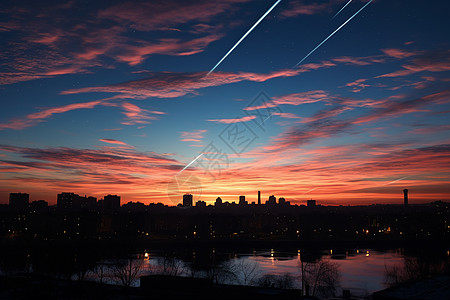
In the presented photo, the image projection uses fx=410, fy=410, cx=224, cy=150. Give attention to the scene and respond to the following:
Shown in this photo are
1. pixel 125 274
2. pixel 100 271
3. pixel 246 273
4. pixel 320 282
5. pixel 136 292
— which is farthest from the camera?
pixel 246 273

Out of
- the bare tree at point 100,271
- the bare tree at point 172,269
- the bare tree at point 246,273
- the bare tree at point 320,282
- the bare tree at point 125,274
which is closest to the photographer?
the bare tree at point 125,274

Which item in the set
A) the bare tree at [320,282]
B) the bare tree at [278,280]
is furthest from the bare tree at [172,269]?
the bare tree at [320,282]

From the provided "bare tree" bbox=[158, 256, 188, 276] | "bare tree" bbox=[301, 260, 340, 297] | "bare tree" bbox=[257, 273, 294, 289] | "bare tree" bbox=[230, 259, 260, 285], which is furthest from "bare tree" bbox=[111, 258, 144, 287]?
"bare tree" bbox=[301, 260, 340, 297]

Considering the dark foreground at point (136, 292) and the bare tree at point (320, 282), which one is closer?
the dark foreground at point (136, 292)

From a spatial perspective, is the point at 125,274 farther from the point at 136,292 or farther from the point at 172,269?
the point at 172,269

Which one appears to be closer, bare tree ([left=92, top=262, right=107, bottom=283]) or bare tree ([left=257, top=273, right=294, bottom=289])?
bare tree ([left=257, top=273, right=294, bottom=289])

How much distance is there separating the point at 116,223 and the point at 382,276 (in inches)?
5241

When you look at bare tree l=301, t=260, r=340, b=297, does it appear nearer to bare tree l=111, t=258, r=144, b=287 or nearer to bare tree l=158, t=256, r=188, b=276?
bare tree l=158, t=256, r=188, b=276

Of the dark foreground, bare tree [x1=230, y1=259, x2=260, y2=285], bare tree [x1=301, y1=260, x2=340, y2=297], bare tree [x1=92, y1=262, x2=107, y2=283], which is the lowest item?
bare tree [x1=230, y1=259, x2=260, y2=285]

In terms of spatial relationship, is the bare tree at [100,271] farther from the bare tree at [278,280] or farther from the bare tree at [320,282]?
the bare tree at [320,282]

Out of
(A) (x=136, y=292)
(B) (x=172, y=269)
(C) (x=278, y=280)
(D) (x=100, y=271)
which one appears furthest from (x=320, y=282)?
(D) (x=100, y=271)

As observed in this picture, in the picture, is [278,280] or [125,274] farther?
[278,280]

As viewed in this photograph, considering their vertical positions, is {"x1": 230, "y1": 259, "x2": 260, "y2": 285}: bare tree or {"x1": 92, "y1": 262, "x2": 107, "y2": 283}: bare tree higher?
{"x1": 92, "y1": 262, "x2": 107, "y2": 283}: bare tree

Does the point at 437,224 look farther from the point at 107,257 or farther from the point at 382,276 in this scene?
the point at 107,257
